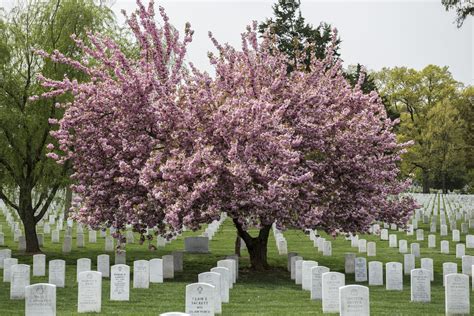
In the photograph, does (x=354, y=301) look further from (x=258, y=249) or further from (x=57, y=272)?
(x=258, y=249)

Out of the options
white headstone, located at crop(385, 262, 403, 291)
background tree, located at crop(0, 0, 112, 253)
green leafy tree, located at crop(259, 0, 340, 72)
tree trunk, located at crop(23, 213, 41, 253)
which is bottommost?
white headstone, located at crop(385, 262, 403, 291)

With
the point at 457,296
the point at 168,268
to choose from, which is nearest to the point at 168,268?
the point at 168,268

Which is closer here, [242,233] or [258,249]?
[242,233]

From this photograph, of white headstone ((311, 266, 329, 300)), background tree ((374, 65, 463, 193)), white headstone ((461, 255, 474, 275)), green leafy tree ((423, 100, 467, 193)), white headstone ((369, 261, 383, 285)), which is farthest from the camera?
background tree ((374, 65, 463, 193))

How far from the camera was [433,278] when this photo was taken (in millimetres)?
18891

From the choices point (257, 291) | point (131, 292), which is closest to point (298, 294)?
point (257, 291)

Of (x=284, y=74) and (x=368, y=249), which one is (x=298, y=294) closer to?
(x=284, y=74)

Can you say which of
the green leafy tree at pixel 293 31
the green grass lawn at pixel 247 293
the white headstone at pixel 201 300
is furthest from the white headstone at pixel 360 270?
the green leafy tree at pixel 293 31

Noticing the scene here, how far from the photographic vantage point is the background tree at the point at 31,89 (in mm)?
23391

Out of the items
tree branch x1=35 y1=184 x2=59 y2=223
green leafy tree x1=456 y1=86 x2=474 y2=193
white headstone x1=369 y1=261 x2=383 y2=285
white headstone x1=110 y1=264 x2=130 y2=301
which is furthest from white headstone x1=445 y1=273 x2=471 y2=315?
green leafy tree x1=456 y1=86 x2=474 y2=193

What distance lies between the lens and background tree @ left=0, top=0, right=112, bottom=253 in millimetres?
23391

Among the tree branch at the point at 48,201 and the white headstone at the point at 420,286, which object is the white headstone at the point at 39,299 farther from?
the tree branch at the point at 48,201

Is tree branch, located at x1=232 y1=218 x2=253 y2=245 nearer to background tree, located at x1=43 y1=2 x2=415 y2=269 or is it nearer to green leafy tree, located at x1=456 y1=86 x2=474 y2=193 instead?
background tree, located at x1=43 y1=2 x2=415 y2=269

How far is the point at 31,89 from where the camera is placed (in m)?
23.9
